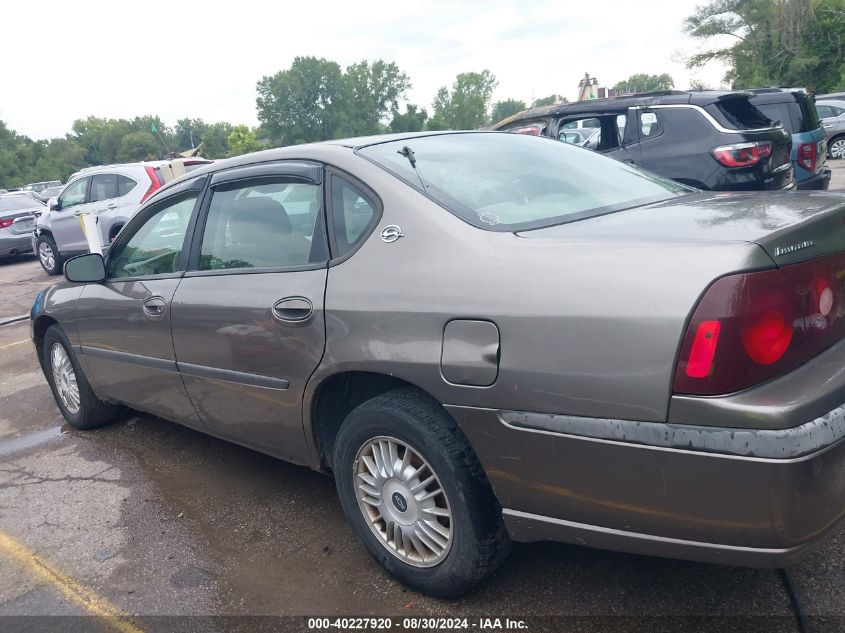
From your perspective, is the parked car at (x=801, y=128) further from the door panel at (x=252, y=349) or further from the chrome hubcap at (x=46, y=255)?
the chrome hubcap at (x=46, y=255)

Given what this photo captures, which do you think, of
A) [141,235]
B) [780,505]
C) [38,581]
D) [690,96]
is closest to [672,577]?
[780,505]

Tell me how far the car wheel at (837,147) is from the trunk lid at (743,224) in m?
20.7

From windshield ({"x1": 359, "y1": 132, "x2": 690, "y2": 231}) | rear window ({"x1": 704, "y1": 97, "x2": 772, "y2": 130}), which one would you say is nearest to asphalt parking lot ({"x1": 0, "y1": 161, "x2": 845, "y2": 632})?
windshield ({"x1": 359, "y1": 132, "x2": 690, "y2": 231})

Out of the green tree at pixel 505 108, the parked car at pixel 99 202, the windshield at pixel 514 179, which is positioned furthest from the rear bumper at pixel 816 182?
the green tree at pixel 505 108

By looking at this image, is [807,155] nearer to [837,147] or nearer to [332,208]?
[332,208]

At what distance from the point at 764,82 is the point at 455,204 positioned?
1666 inches

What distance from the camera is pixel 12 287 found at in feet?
40.7

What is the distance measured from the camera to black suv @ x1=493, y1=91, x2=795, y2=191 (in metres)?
6.52

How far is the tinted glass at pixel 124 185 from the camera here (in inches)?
448

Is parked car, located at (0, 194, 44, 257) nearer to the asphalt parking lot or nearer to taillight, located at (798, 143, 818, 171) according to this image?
the asphalt parking lot

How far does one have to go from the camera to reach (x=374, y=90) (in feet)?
353

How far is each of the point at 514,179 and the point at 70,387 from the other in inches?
132

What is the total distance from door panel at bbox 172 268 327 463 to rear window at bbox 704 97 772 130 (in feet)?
17.2

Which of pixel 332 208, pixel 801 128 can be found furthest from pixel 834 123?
pixel 332 208
